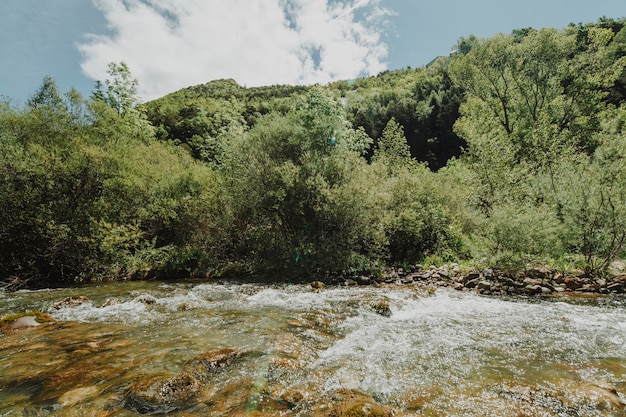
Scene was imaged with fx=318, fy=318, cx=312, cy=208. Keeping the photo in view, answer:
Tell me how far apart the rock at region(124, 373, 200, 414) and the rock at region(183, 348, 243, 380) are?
11.7 inches

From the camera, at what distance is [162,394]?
14.5 ft

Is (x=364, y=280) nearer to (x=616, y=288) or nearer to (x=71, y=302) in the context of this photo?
(x=616, y=288)

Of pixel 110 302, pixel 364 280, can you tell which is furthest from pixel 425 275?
Answer: pixel 110 302

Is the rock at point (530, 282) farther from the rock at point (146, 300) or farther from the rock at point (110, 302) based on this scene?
the rock at point (110, 302)

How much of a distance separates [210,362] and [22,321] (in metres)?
5.96

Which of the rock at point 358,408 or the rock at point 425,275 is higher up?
the rock at point 358,408

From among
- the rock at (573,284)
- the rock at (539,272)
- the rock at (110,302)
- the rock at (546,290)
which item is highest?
the rock at (110,302)

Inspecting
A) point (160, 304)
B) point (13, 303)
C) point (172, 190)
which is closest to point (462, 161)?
point (172, 190)

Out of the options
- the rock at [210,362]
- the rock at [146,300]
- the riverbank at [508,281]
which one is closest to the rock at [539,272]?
the riverbank at [508,281]

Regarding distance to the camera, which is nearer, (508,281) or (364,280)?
(508,281)

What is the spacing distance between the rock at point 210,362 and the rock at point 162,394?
30cm

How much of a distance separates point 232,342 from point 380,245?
10.0m

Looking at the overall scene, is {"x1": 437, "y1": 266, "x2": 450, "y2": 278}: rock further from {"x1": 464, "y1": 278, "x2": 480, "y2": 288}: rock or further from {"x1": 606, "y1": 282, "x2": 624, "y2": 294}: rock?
{"x1": 606, "y1": 282, "x2": 624, "y2": 294}: rock

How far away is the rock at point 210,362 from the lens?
16.7 feet
